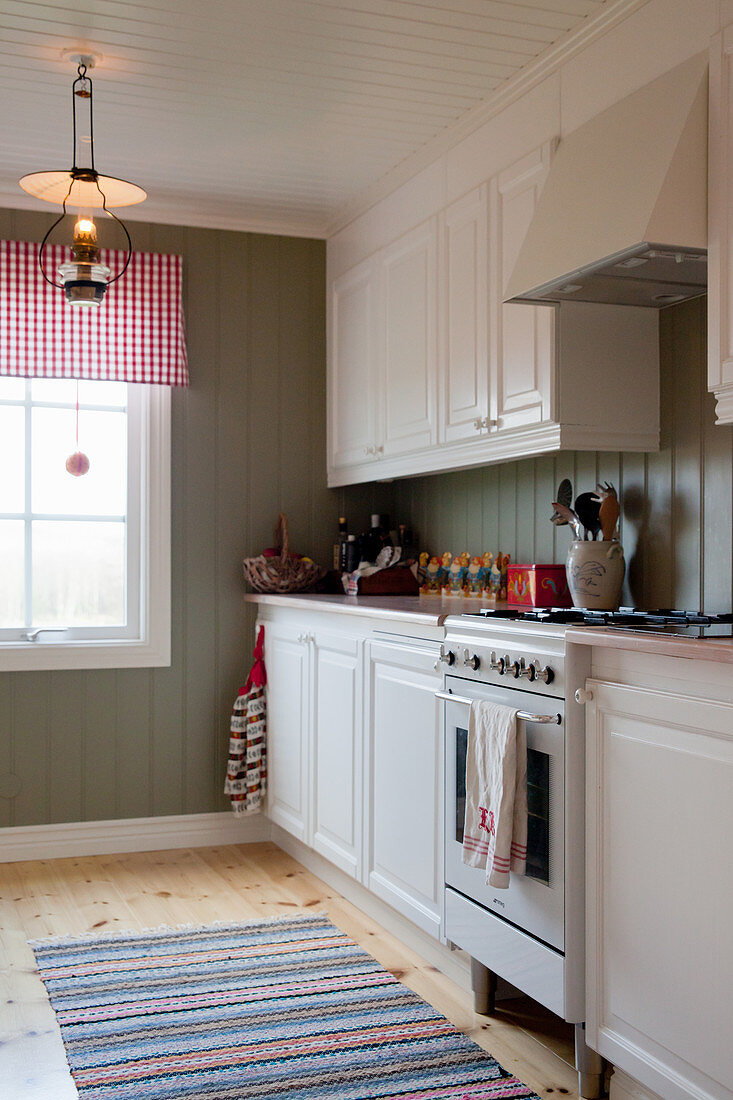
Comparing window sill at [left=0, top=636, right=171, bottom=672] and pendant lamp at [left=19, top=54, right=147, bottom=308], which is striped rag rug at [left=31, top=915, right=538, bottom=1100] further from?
pendant lamp at [left=19, top=54, right=147, bottom=308]

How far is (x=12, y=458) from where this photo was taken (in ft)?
13.5

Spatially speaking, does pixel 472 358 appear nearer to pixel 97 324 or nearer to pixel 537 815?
pixel 537 815

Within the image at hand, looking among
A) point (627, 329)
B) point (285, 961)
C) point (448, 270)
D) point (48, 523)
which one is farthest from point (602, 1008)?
point (48, 523)

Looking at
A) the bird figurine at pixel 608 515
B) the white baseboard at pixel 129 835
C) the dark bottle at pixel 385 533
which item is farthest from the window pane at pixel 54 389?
the bird figurine at pixel 608 515

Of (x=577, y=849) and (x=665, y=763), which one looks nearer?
(x=665, y=763)

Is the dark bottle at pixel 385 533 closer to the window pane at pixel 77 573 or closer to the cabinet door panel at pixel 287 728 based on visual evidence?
the cabinet door panel at pixel 287 728

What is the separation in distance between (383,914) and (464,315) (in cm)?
186

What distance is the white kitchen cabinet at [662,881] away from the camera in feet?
5.92

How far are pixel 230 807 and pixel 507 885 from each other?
2226 millimetres

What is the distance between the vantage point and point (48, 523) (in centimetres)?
415

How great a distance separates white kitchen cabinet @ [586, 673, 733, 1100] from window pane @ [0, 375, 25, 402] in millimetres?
2781

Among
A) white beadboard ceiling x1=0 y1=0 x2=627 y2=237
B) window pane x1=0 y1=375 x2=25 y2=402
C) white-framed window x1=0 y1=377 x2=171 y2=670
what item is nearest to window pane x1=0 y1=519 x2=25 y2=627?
white-framed window x1=0 y1=377 x2=171 y2=670

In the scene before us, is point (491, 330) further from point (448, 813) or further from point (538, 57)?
point (448, 813)

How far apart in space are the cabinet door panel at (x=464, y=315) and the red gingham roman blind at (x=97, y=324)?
1267 mm
